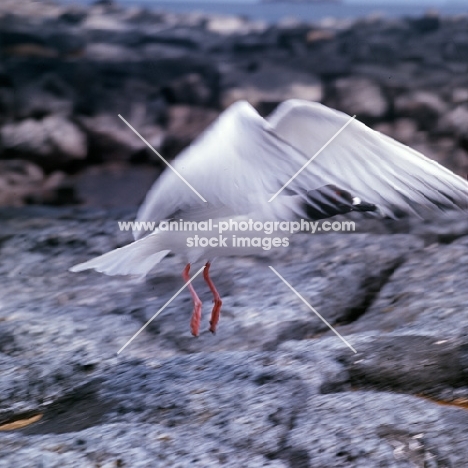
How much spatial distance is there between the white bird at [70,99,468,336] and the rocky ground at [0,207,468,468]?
7.5 inches

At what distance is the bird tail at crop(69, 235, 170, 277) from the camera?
3.16ft

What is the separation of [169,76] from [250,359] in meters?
1.48

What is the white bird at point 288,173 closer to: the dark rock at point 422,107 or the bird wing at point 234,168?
the bird wing at point 234,168

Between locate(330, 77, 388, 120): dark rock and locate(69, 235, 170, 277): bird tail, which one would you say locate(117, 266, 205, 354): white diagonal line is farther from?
locate(330, 77, 388, 120): dark rock

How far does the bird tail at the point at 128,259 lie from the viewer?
3.16ft

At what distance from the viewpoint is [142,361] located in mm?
1005

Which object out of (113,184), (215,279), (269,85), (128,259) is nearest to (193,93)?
(269,85)

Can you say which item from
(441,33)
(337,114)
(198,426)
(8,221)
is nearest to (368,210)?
(337,114)

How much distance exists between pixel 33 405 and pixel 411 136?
53.4 inches

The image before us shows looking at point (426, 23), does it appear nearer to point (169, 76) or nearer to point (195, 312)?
point (169, 76)

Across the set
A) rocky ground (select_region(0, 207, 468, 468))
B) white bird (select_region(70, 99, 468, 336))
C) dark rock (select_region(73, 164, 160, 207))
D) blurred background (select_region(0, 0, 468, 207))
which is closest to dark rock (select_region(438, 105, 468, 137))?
blurred background (select_region(0, 0, 468, 207))

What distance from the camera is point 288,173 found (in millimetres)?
864

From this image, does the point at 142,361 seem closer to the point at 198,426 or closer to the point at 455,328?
the point at 198,426

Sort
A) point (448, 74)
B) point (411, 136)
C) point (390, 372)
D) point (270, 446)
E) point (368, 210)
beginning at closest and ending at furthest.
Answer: point (270, 446), point (390, 372), point (368, 210), point (411, 136), point (448, 74)
